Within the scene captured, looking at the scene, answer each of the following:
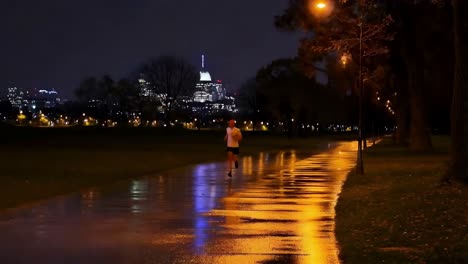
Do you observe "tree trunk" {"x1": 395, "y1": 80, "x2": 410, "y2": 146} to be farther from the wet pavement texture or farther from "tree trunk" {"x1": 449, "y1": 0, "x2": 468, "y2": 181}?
"tree trunk" {"x1": 449, "y1": 0, "x2": 468, "y2": 181}

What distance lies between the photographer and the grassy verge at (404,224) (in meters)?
10.2

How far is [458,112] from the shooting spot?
1858cm

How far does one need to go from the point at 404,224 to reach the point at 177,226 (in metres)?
3.98

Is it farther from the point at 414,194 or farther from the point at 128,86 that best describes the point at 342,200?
the point at 128,86

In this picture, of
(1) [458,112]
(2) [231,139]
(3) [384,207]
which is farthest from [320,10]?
(3) [384,207]

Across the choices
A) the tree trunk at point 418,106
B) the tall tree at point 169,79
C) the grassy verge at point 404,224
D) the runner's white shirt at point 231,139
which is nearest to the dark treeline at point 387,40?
the tree trunk at point 418,106

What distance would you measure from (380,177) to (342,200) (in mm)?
7945

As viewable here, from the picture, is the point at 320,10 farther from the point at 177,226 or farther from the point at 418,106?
the point at 177,226

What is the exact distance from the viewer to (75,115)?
182 m

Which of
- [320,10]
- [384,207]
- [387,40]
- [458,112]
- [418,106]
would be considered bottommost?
[384,207]

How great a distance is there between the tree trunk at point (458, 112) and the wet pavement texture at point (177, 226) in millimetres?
3107

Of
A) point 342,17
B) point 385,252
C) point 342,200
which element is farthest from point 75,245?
point 342,17

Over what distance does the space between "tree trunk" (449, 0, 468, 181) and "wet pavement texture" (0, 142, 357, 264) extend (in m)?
3.11

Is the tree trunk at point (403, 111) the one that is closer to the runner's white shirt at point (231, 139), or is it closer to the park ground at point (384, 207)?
the park ground at point (384, 207)
